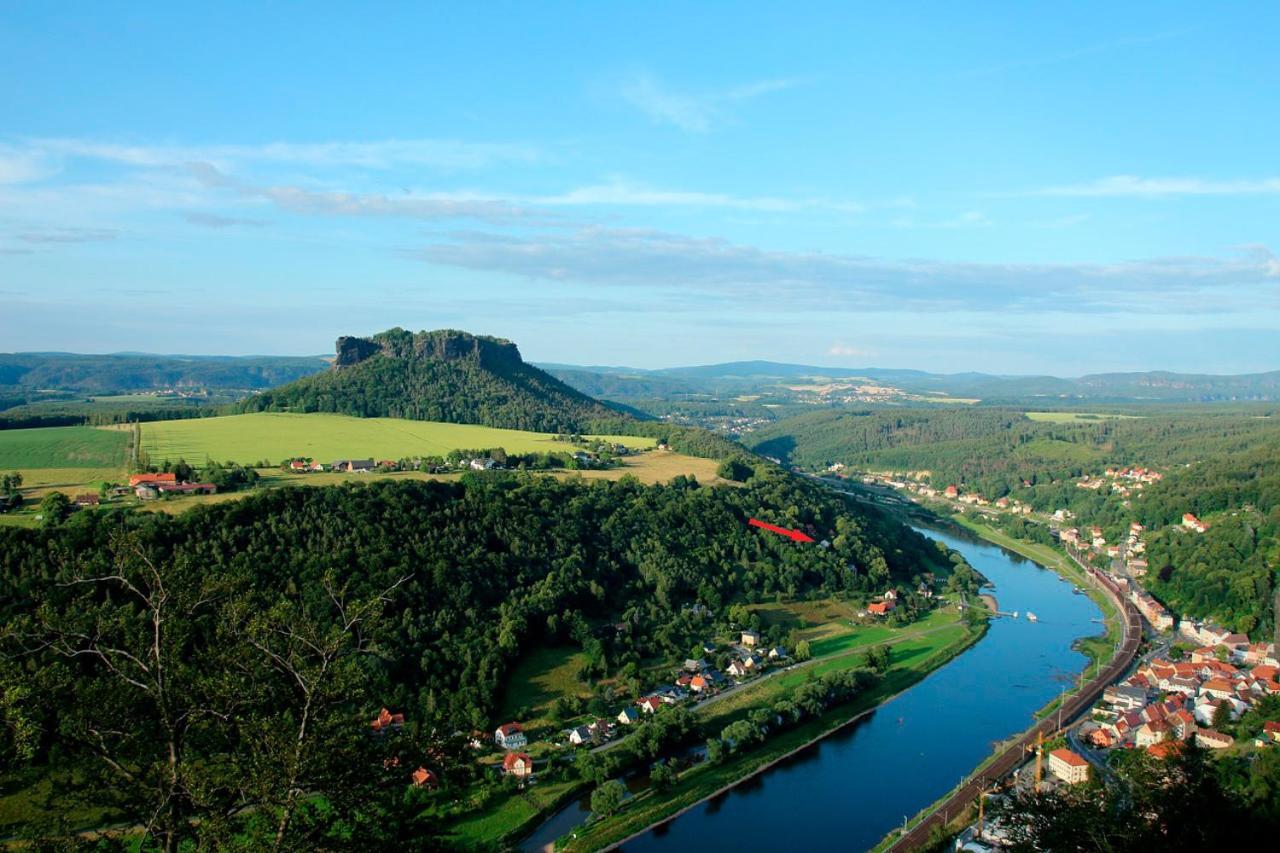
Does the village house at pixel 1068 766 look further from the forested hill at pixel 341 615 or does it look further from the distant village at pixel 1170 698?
the forested hill at pixel 341 615

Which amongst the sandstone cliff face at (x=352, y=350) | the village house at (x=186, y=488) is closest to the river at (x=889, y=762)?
the village house at (x=186, y=488)

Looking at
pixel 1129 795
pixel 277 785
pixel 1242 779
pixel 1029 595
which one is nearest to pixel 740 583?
pixel 1029 595

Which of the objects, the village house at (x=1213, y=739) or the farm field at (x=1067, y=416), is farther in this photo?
the farm field at (x=1067, y=416)

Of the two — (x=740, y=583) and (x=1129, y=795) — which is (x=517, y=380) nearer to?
(x=740, y=583)

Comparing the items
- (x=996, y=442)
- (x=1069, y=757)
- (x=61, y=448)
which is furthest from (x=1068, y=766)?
(x=996, y=442)

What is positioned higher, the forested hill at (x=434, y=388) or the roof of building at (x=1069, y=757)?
the forested hill at (x=434, y=388)

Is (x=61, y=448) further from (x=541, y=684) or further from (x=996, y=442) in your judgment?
(x=996, y=442)
